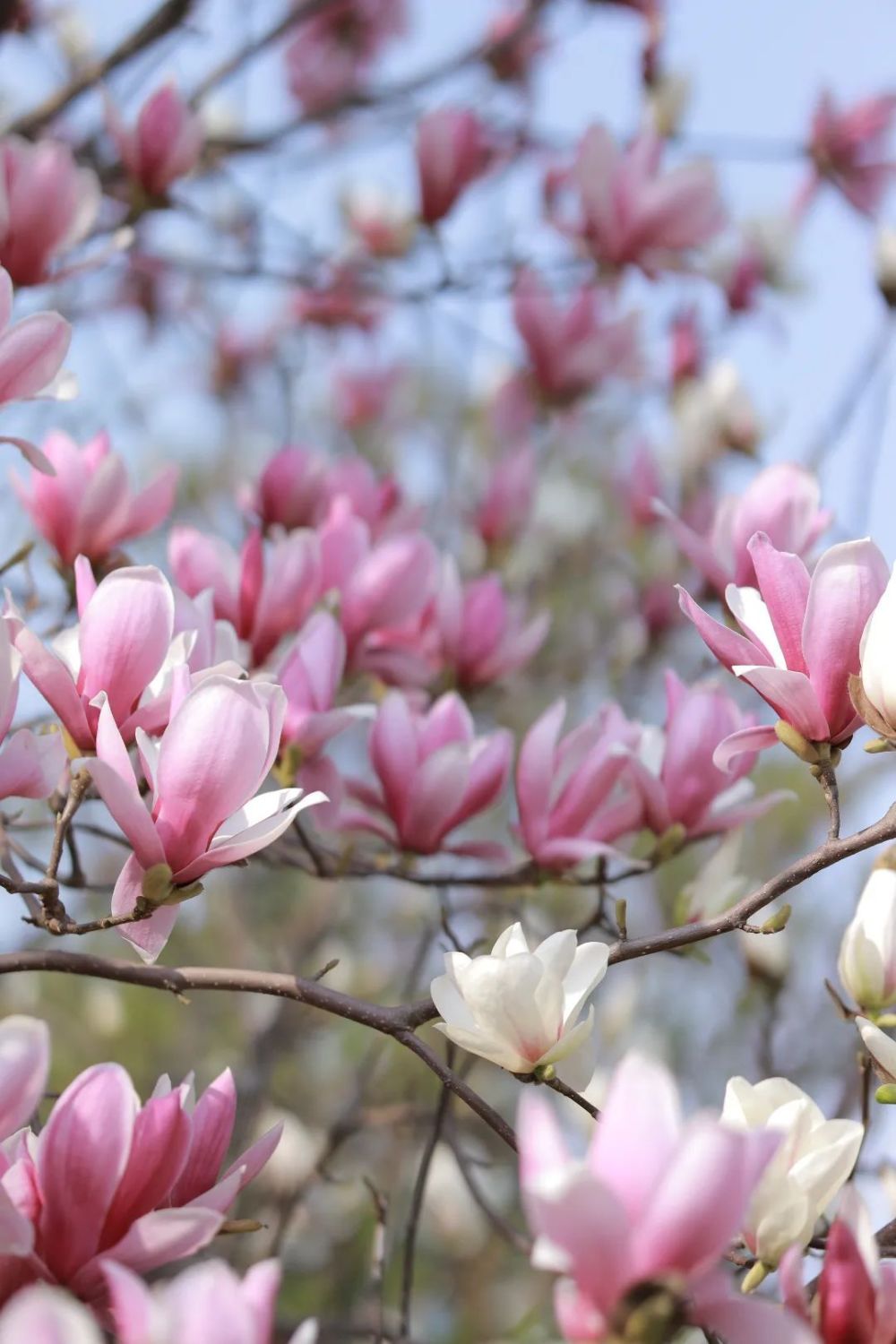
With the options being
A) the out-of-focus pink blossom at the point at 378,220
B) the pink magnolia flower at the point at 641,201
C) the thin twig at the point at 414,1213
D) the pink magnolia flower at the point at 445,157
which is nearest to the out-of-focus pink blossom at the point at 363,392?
the out-of-focus pink blossom at the point at 378,220

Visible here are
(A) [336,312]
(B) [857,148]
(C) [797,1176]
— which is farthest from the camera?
(A) [336,312]

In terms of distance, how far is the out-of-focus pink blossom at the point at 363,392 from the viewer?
3.42 m

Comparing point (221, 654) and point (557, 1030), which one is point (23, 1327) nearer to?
point (557, 1030)

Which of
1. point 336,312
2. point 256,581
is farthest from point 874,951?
point 336,312

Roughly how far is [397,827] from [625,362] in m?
1.30

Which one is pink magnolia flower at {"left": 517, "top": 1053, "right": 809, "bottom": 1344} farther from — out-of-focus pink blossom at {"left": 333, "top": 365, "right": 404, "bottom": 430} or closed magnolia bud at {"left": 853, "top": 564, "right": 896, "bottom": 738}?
out-of-focus pink blossom at {"left": 333, "top": 365, "right": 404, "bottom": 430}

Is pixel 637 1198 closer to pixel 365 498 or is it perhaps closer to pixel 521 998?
pixel 521 998

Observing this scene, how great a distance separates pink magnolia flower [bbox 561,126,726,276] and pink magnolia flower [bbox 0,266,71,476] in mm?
1109

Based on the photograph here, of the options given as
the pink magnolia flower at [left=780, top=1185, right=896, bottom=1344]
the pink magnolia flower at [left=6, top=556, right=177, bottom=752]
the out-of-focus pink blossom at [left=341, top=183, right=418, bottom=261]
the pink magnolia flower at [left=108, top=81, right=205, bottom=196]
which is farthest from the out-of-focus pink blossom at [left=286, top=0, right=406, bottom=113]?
the pink magnolia flower at [left=780, top=1185, right=896, bottom=1344]

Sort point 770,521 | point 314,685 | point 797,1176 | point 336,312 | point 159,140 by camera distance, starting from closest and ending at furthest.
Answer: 1. point 797,1176
2. point 314,685
3. point 770,521
4. point 159,140
5. point 336,312

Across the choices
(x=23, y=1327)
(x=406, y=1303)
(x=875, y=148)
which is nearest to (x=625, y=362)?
(x=875, y=148)

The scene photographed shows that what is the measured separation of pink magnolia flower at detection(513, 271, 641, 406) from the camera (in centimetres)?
198

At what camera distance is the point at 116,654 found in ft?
2.43

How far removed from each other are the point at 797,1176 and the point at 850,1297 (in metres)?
0.11
